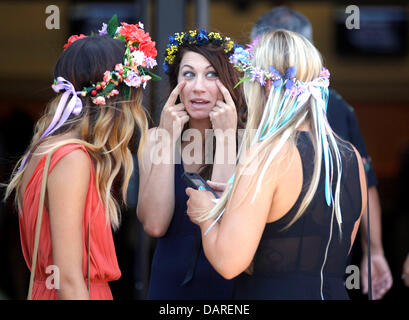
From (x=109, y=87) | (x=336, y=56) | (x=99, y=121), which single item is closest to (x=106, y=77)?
(x=109, y=87)

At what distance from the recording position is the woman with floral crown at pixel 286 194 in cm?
186

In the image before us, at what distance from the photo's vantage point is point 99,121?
6.55 feet

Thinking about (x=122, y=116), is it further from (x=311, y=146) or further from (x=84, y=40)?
(x=311, y=146)

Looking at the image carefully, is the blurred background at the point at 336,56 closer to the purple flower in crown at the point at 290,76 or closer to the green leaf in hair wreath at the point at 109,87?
Answer: the green leaf in hair wreath at the point at 109,87

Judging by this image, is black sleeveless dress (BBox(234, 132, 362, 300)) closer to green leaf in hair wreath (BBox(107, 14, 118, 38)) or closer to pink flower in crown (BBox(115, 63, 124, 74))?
pink flower in crown (BBox(115, 63, 124, 74))

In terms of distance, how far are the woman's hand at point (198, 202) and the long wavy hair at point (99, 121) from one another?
8.8 inches

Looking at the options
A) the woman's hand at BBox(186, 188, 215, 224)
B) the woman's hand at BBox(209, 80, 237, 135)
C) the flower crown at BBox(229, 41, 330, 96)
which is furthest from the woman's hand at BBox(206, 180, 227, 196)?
the flower crown at BBox(229, 41, 330, 96)

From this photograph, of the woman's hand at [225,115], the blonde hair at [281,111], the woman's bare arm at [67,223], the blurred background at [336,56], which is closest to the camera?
the woman's bare arm at [67,223]

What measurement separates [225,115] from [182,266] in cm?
62

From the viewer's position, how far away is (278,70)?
2.01m

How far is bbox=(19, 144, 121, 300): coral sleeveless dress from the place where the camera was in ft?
6.11

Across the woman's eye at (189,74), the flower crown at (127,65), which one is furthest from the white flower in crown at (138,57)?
the woman's eye at (189,74)
